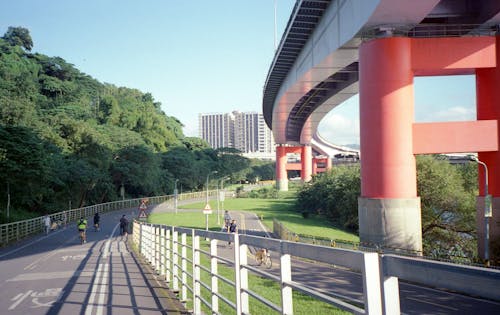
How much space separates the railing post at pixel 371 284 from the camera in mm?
2814

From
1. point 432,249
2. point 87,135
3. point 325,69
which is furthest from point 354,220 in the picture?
point 87,135

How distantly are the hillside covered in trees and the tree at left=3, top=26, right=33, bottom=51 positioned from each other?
Result: 22 centimetres

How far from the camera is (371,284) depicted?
2.83m

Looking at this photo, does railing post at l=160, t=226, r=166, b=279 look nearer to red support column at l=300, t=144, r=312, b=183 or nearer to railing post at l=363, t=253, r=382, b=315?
railing post at l=363, t=253, r=382, b=315

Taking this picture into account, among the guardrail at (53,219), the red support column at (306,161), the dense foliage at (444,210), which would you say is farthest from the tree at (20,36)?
the dense foliage at (444,210)

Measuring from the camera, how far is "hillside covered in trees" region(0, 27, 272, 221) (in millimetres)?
41094

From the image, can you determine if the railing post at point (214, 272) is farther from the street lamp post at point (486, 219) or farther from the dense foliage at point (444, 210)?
the dense foliage at point (444, 210)

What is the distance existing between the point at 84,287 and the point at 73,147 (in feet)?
171

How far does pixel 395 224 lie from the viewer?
22266 mm

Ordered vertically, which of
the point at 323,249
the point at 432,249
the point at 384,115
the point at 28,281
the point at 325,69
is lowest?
the point at 432,249

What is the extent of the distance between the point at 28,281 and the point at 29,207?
39546mm

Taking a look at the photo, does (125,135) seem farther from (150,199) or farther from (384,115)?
(384,115)

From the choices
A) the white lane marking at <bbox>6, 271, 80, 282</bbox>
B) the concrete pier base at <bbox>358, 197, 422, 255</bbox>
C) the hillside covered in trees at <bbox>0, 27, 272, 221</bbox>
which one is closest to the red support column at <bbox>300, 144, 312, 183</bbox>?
the hillside covered in trees at <bbox>0, 27, 272, 221</bbox>

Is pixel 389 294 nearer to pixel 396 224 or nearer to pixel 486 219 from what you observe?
pixel 396 224
